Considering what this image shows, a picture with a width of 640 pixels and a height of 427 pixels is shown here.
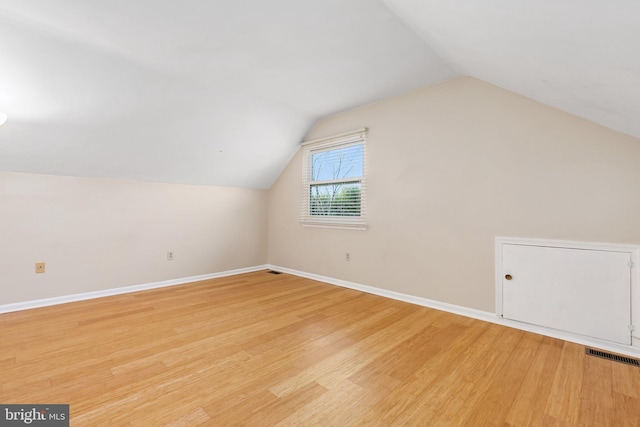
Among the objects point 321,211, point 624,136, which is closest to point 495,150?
point 624,136

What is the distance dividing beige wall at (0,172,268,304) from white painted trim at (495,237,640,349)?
3.59 meters

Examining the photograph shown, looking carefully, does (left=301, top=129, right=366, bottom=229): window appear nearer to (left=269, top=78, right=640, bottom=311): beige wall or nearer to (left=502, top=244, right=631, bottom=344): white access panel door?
(left=269, top=78, right=640, bottom=311): beige wall

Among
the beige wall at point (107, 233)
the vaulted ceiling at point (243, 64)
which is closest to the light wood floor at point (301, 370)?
the beige wall at point (107, 233)

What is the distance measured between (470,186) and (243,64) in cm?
241

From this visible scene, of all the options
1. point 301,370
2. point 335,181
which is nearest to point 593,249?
point 301,370

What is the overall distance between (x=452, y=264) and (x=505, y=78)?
1.71 metres

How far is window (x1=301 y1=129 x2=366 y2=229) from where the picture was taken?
366cm

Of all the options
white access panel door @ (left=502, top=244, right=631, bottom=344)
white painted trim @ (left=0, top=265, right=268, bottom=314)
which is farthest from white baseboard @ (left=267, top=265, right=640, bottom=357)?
white painted trim @ (left=0, top=265, right=268, bottom=314)

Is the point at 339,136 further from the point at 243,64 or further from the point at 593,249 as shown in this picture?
the point at 593,249

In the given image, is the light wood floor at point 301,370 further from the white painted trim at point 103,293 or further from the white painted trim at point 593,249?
the white painted trim at point 593,249

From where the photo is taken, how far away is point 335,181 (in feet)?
12.9

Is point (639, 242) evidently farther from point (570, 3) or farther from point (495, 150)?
point (570, 3)

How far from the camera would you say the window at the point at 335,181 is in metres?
3.66

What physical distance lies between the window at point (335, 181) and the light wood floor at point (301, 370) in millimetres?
1433
